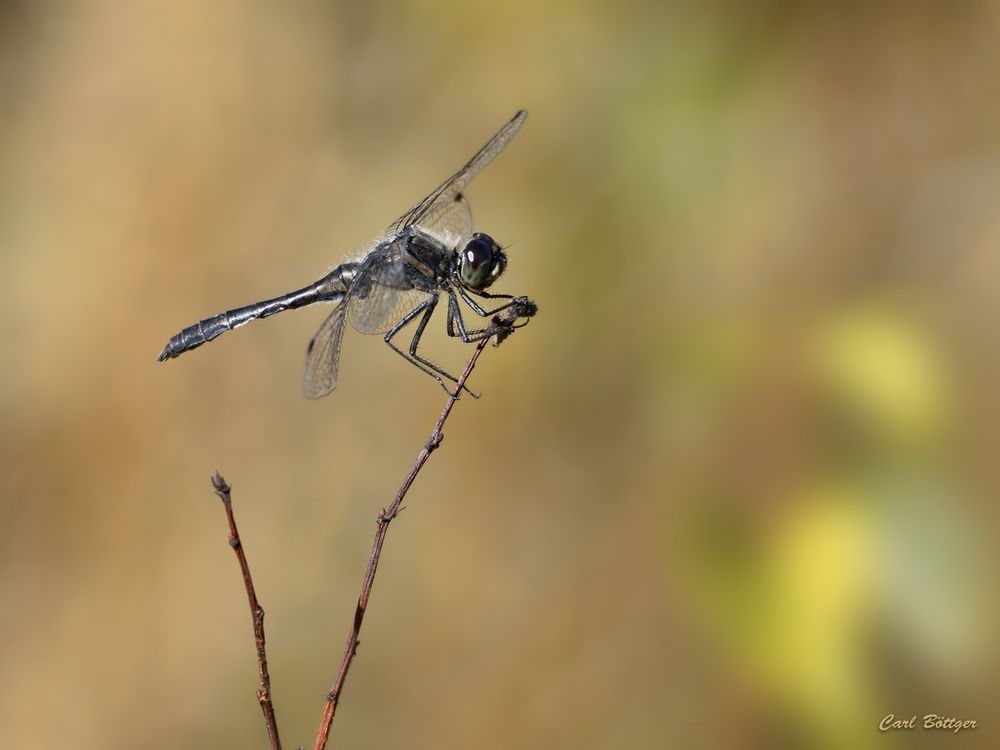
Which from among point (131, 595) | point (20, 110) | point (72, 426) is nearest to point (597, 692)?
point (131, 595)

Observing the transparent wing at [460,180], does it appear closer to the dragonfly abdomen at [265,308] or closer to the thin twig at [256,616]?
the dragonfly abdomen at [265,308]

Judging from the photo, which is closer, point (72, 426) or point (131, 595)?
point (131, 595)

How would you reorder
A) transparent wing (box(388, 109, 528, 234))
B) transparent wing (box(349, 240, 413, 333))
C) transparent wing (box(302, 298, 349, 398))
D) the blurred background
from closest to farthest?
transparent wing (box(302, 298, 349, 398)) < transparent wing (box(349, 240, 413, 333)) < transparent wing (box(388, 109, 528, 234)) < the blurred background

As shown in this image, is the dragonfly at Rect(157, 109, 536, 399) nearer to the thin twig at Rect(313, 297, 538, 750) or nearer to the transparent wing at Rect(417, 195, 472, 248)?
the transparent wing at Rect(417, 195, 472, 248)

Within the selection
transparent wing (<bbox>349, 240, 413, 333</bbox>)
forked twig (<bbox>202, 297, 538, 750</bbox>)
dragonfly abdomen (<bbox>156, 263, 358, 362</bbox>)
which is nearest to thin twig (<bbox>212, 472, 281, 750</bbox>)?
forked twig (<bbox>202, 297, 538, 750</bbox>)

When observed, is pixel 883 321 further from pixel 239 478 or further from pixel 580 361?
pixel 239 478

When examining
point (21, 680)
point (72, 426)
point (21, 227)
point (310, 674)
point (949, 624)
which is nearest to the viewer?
point (949, 624)
